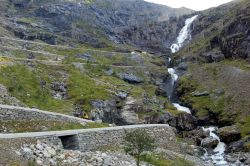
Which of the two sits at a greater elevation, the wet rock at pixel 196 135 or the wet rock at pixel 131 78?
the wet rock at pixel 131 78

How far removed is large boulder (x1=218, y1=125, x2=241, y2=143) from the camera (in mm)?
107812

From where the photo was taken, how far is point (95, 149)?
43469 mm

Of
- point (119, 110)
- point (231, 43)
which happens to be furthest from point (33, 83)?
point (231, 43)

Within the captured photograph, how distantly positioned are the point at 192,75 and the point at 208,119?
150 ft

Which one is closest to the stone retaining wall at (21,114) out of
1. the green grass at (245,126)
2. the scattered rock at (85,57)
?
the green grass at (245,126)

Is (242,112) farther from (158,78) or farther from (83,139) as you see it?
(83,139)

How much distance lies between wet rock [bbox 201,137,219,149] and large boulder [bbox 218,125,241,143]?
3701 mm

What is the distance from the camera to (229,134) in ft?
358

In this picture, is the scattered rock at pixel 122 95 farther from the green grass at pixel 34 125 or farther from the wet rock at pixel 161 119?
the green grass at pixel 34 125

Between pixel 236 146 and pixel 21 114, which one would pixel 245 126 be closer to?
pixel 236 146

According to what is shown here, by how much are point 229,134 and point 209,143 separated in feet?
30.0

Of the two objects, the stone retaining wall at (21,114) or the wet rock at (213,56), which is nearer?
the stone retaining wall at (21,114)

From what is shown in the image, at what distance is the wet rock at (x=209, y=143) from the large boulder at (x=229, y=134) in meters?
3.70

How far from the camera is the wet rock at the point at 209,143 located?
334ft
